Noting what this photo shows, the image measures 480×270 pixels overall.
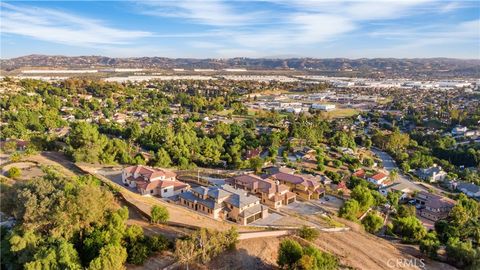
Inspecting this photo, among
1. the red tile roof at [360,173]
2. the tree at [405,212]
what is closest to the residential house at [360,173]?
the red tile roof at [360,173]

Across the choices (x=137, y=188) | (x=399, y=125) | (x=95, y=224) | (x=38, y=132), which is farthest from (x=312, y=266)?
(x=399, y=125)

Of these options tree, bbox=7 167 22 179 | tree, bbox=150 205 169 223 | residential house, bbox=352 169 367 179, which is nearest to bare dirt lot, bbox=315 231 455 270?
Answer: tree, bbox=150 205 169 223

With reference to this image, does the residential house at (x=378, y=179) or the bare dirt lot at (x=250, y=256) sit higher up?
the bare dirt lot at (x=250, y=256)

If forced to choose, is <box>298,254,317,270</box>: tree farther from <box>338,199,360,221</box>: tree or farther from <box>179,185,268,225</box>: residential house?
<box>338,199,360,221</box>: tree

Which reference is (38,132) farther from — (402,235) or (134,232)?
(402,235)

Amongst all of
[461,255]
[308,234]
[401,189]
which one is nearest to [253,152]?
[401,189]

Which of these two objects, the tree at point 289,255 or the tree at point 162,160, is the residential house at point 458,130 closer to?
the tree at point 162,160
